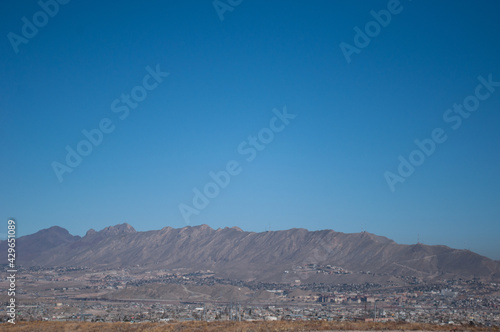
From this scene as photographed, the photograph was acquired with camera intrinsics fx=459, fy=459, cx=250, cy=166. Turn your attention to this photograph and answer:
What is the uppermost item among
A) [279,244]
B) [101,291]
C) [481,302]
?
[279,244]

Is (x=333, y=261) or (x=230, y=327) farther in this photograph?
(x=333, y=261)

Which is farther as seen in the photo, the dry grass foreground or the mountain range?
the mountain range

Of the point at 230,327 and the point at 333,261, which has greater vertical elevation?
the point at 333,261

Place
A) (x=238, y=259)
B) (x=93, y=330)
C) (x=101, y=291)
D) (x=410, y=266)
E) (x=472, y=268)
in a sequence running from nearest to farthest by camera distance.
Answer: (x=93, y=330) < (x=101, y=291) < (x=472, y=268) < (x=410, y=266) < (x=238, y=259)

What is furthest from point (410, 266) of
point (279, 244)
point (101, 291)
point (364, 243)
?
point (101, 291)

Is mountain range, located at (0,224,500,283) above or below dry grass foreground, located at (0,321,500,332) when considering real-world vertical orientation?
above

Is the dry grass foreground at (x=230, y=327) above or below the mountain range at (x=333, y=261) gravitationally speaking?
below

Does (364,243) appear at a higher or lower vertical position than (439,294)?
higher

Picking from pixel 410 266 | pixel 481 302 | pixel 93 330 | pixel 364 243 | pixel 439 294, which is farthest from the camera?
pixel 364 243

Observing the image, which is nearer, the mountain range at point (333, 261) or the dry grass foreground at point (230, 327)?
the dry grass foreground at point (230, 327)

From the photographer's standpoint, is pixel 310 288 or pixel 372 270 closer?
pixel 310 288

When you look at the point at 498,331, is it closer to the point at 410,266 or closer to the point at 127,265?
the point at 410,266
